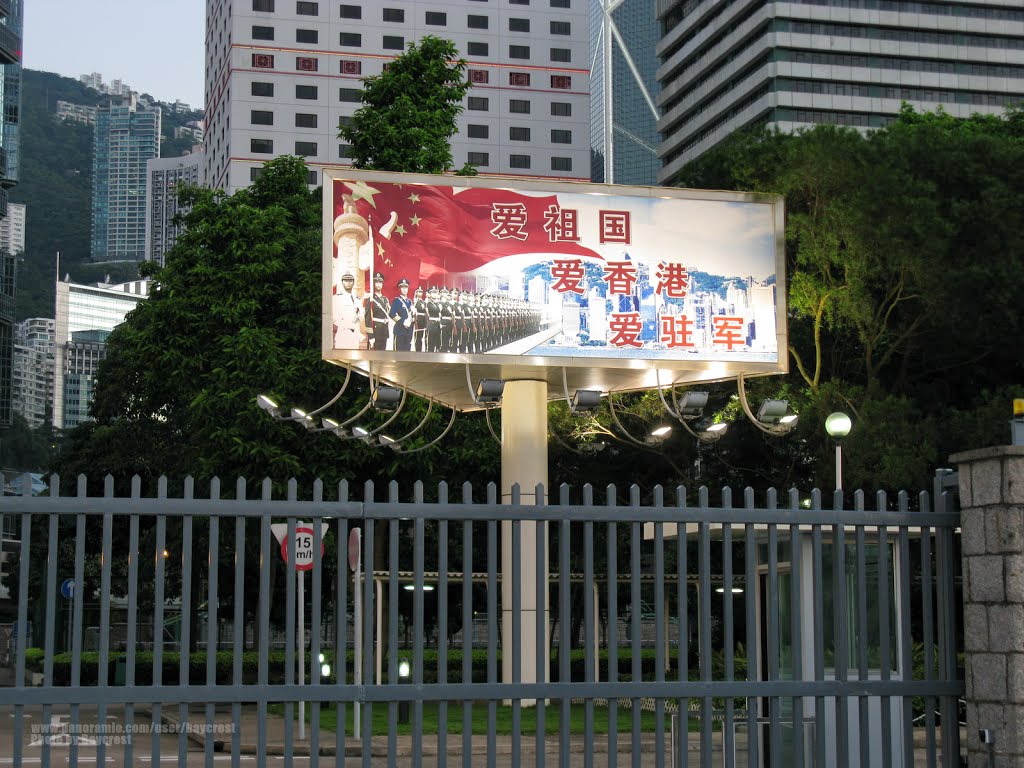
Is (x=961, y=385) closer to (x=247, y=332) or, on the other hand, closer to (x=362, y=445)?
(x=362, y=445)

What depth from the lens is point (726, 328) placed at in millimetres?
22578

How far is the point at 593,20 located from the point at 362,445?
320 feet

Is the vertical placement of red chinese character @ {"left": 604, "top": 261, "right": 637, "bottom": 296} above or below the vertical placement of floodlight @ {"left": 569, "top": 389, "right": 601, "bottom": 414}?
above

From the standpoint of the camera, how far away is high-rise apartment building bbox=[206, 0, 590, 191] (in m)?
111

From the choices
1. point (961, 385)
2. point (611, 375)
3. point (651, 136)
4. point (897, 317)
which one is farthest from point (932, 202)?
point (651, 136)

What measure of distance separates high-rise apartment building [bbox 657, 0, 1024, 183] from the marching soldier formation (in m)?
98.8

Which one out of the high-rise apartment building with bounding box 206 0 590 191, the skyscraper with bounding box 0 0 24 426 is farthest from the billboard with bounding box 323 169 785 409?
the high-rise apartment building with bounding box 206 0 590 191

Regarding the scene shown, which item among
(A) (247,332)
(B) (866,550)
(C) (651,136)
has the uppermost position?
(C) (651,136)

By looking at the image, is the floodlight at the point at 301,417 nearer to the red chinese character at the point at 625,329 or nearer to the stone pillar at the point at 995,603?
the red chinese character at the point at 625,329

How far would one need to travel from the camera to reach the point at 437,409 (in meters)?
30.7

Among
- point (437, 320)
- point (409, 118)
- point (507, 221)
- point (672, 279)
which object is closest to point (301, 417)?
point (437, 320)

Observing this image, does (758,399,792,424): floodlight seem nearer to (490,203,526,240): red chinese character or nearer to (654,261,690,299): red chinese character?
(654,261,690,299): red chinese character

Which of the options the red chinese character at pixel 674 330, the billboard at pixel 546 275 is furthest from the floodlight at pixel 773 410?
the red chinese character at pixel 674 330

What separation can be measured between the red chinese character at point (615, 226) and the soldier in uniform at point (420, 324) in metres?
2.91
